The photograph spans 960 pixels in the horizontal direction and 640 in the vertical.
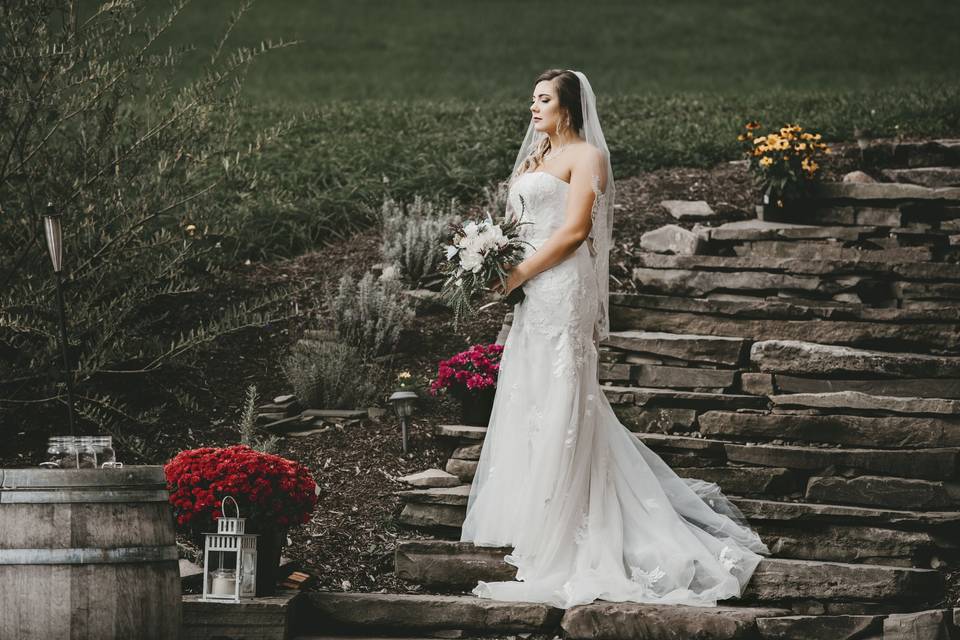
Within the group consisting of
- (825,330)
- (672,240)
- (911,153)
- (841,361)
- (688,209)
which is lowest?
(841,361)

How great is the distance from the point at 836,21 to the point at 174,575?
2584cm

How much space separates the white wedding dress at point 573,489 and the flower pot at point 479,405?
1075 millimetres

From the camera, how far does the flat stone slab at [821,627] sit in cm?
527

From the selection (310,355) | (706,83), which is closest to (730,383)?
(310,355)

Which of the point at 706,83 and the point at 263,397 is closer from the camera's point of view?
the point at 263,397

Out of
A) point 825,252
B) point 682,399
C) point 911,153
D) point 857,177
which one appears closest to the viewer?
point 682,399

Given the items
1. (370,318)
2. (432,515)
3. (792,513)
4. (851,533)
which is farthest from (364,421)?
(851,533)

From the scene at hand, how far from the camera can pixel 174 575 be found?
4.45 meters

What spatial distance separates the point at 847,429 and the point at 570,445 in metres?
1.87

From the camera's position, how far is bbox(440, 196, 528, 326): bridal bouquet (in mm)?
5863

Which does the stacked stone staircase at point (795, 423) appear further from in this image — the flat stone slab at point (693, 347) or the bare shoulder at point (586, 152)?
the bare shoulder at point (586, 152)

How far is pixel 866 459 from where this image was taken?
254 inches

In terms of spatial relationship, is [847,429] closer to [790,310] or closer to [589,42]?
[790,310]

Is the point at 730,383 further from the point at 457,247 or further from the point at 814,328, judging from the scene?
the point at 457,247
